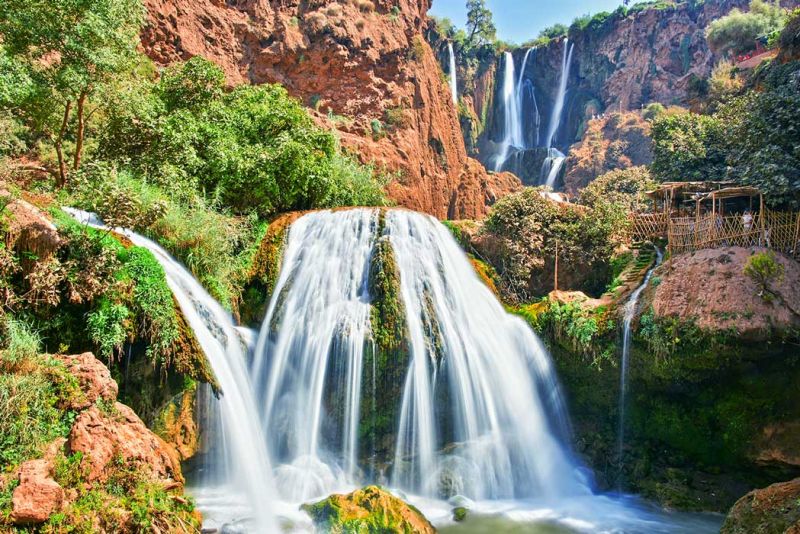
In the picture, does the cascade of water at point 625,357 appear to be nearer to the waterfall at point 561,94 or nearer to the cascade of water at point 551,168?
the cascade of water at point 551,168

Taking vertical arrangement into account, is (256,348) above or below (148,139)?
below

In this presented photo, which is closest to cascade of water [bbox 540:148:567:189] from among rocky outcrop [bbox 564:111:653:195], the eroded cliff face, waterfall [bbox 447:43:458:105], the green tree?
rocky outcrop [bbox 564:111:653:195]

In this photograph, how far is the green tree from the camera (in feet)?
35.6

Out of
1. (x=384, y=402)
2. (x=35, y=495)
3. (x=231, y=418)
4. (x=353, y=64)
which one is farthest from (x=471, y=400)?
(x=353, y=64)

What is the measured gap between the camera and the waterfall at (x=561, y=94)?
40625 millimetres

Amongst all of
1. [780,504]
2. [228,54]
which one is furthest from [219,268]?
[228,54]

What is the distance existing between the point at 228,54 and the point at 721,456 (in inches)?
893

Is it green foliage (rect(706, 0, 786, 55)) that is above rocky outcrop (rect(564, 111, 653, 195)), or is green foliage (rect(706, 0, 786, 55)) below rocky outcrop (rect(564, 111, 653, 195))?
above

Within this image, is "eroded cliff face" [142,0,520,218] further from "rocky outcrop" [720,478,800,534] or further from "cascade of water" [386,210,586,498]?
"rocky outcrop" [720,478,800,534]

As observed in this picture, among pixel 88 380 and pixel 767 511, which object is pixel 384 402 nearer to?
pixel 88 380

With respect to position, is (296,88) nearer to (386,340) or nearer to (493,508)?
(386,340)

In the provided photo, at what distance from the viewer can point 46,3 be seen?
1080 centimetres

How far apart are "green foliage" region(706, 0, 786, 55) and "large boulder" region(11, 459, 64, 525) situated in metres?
36.4

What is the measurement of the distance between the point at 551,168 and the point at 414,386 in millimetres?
28313
